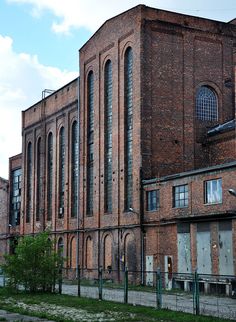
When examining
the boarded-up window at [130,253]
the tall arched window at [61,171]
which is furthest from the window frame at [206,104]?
the tall arched window at [61,171]

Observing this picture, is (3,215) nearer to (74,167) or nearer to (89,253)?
(74,167)

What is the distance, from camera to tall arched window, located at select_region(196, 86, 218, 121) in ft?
138

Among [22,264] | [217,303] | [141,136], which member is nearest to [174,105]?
[141,136]

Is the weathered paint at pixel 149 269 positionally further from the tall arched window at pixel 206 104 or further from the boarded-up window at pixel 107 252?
the tall arched window at pixel 206 104

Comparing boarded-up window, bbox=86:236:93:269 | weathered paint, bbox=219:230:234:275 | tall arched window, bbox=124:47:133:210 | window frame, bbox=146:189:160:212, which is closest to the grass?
weathered paint, bbox=219:230:234:275

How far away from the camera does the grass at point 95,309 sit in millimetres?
18433

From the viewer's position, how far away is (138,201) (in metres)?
38.4

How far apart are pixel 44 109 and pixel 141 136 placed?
19.5 metres

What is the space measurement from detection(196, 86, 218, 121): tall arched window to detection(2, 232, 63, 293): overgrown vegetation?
16.4 metres

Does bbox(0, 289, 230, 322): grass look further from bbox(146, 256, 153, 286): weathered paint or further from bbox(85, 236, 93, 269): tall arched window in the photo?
bbox(85, 236, 93, 269): tall arched window

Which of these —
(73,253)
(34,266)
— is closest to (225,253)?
(34,266)

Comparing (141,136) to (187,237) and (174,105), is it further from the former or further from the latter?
(187,237)

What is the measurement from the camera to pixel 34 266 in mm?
29359

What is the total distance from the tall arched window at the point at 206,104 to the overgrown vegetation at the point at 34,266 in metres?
16.4
